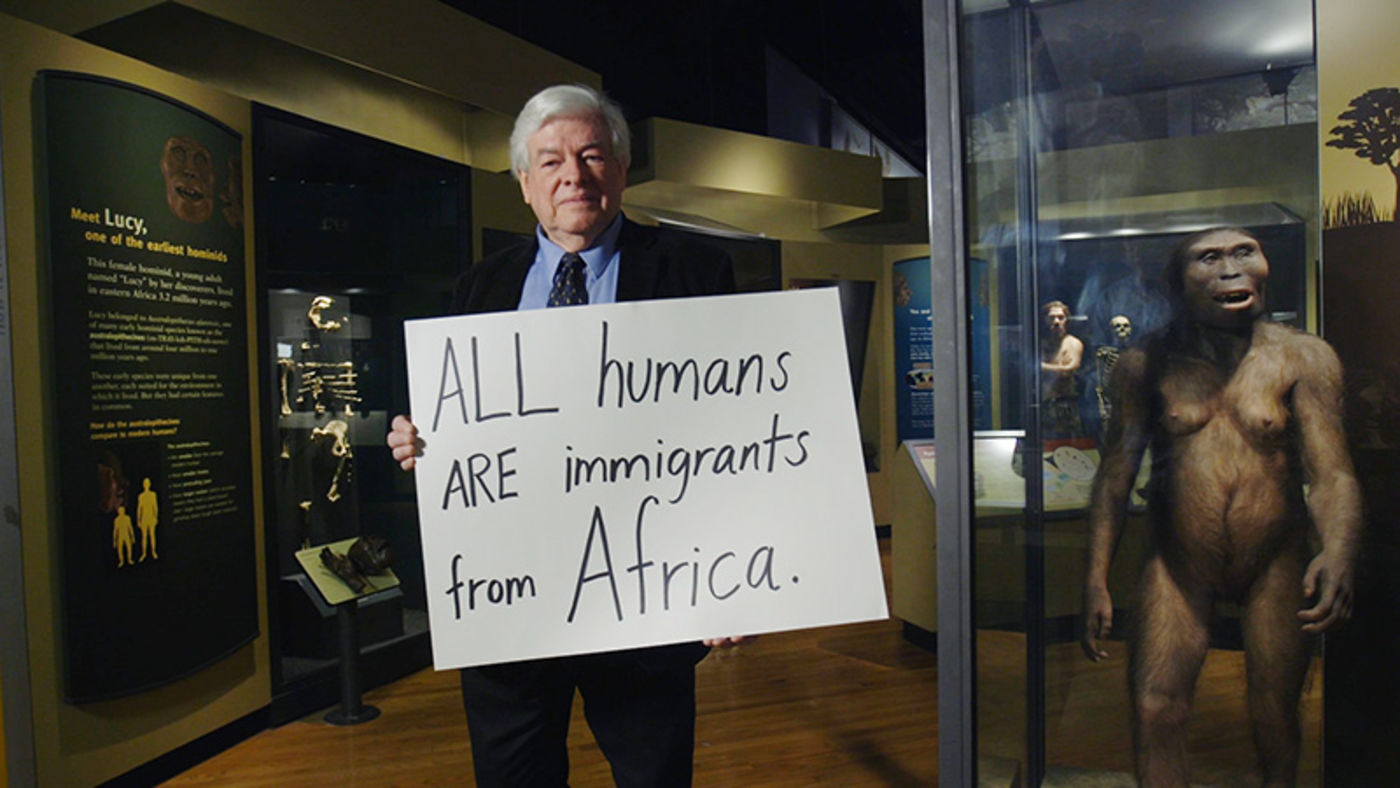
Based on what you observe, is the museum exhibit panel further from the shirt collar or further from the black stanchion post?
the black stanchion post

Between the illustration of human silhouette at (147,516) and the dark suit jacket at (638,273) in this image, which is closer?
the dark suit jacket at (638,273)

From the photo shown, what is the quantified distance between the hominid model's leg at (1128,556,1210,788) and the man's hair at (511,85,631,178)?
1.01 m

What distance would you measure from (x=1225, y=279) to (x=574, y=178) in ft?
2.96

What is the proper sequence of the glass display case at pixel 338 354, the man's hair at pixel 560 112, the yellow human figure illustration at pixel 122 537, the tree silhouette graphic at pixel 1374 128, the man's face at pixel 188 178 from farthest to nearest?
the glass display case at pixel 338 354 → the man's face at pixel 188 178 → the yellow human figure illustration at pixel 122 537 → the man's hair at pixel 560 112 → the tree silhouette graphic at pixel 1374 128

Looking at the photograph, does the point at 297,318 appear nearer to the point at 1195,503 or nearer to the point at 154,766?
the point at 154,766

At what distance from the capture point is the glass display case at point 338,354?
360cm

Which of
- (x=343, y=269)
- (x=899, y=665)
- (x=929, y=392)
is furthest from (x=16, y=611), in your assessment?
(x=929, y=392)

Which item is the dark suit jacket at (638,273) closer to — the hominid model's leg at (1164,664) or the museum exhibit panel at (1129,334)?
the museum exhibit panel at (1129,334)

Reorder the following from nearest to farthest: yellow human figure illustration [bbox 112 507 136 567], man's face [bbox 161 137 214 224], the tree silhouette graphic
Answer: the tree silhouette graphic → yellow human figure illustration [bbox 112 507 136 567] → man's face [bbox 161 137 214 224]

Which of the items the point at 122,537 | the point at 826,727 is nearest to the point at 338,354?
the point at 122,537

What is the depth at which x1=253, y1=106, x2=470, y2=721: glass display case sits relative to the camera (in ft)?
11.8

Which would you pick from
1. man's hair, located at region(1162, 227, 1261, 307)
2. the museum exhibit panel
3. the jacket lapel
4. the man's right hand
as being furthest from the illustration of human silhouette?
man's hair, located at region(1162, 227, 1261, 307)

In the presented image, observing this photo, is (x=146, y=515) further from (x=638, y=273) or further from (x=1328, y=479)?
(x=1328, y=479)

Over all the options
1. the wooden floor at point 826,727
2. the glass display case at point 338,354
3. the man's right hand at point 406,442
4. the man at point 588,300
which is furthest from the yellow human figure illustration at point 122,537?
the man's right hand at point 406,442
